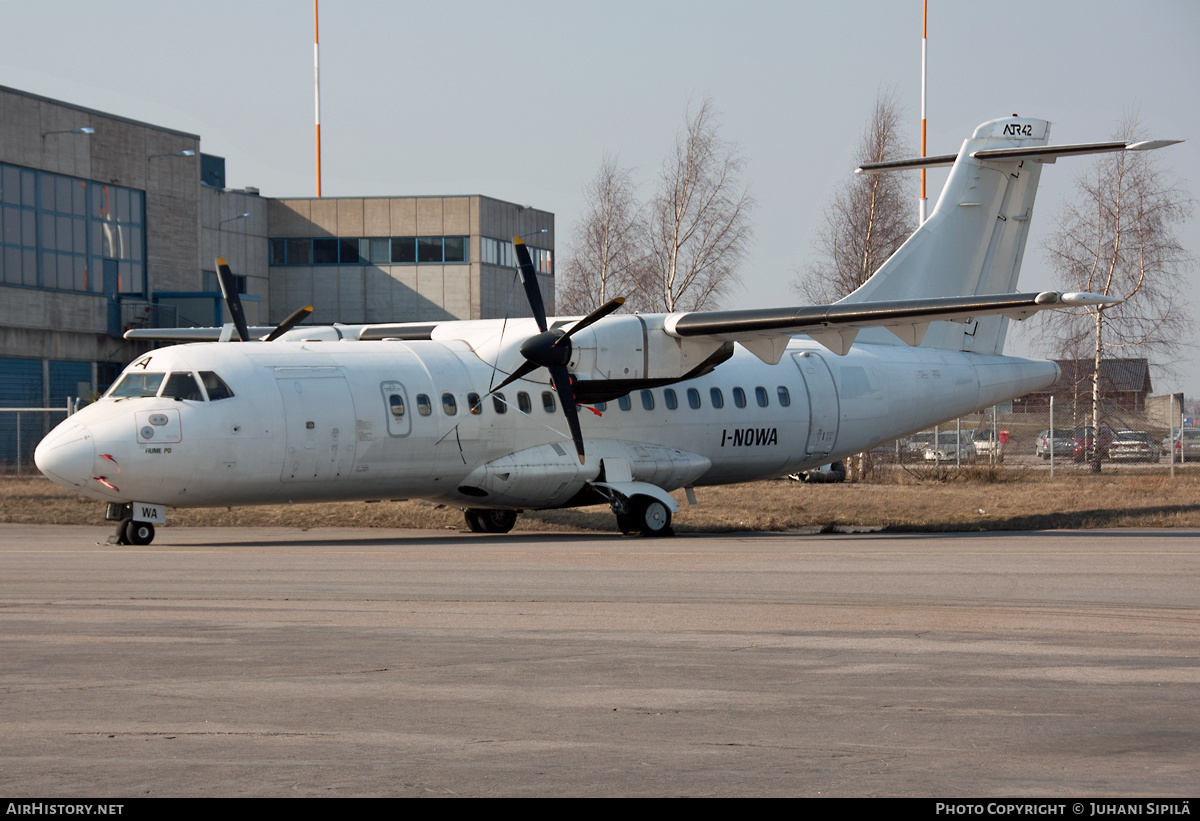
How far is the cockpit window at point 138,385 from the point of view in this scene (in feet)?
61.9

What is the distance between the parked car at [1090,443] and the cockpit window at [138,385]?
30949mm

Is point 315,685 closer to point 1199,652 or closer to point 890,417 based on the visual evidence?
point 1199,652

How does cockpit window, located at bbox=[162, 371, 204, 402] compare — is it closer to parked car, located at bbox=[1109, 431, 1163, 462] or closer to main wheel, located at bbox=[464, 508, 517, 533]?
main wheel, located at bbox=[464, 508, 517, 533]

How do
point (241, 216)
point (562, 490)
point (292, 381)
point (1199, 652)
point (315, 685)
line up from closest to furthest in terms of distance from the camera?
point (315, 685) → point (1199, 652) → point (292, 381) → point (562, 490) → point (241, 216)

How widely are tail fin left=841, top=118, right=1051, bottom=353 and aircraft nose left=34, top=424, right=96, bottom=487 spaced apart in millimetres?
14813

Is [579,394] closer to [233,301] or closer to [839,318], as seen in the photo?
[839,318]

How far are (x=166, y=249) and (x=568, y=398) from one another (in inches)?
1654

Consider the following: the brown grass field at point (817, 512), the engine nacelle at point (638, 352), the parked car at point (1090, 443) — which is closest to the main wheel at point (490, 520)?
the brown grass field at point (817, 512)

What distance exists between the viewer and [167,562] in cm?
1605

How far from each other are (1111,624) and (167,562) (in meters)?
11.1

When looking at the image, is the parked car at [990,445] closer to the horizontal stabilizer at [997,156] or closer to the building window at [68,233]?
the horizontal stabilizer at [997,156]

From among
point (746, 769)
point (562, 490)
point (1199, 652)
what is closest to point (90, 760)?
point (746, 769)

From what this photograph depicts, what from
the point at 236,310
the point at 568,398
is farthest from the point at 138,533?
the point at 568,398

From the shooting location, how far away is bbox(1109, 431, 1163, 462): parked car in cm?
4869
